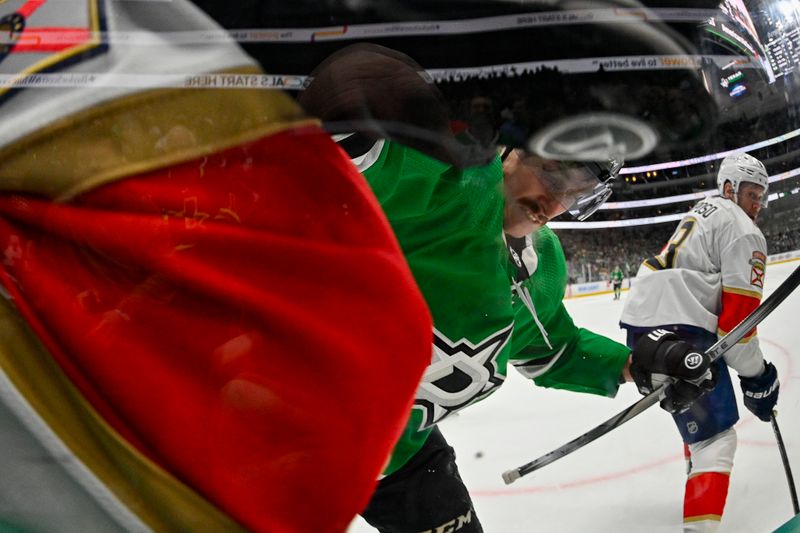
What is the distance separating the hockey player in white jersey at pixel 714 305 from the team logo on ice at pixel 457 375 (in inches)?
4.5

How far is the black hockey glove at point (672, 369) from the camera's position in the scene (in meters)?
0.43

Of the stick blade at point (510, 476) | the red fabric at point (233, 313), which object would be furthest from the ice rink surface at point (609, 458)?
the red fabric at point (233, 313)

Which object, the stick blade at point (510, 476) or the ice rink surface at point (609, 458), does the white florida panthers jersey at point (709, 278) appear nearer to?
the ice rink surface at point (609, 458)

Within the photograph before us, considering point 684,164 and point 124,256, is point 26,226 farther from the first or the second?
point 684,164

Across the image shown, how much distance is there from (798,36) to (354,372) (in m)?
0.37

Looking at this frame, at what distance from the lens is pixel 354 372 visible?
0.30 metres

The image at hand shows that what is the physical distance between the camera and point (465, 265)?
0.44 meters

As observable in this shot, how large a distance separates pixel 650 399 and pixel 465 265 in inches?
7.0

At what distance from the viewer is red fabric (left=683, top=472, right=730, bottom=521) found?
0.43 meters

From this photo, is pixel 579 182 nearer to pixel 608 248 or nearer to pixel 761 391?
pixel 608 248

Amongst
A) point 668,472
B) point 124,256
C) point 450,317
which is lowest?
point 668,472

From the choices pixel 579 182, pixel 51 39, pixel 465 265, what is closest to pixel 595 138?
pixel 579 182

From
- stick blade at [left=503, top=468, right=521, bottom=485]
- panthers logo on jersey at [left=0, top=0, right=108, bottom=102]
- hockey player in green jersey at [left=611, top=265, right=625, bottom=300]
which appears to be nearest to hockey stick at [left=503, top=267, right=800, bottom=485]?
stick blade at [left=503, top=468, right=521, bottom=485]

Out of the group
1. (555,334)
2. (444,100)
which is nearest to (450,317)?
(555,334)
